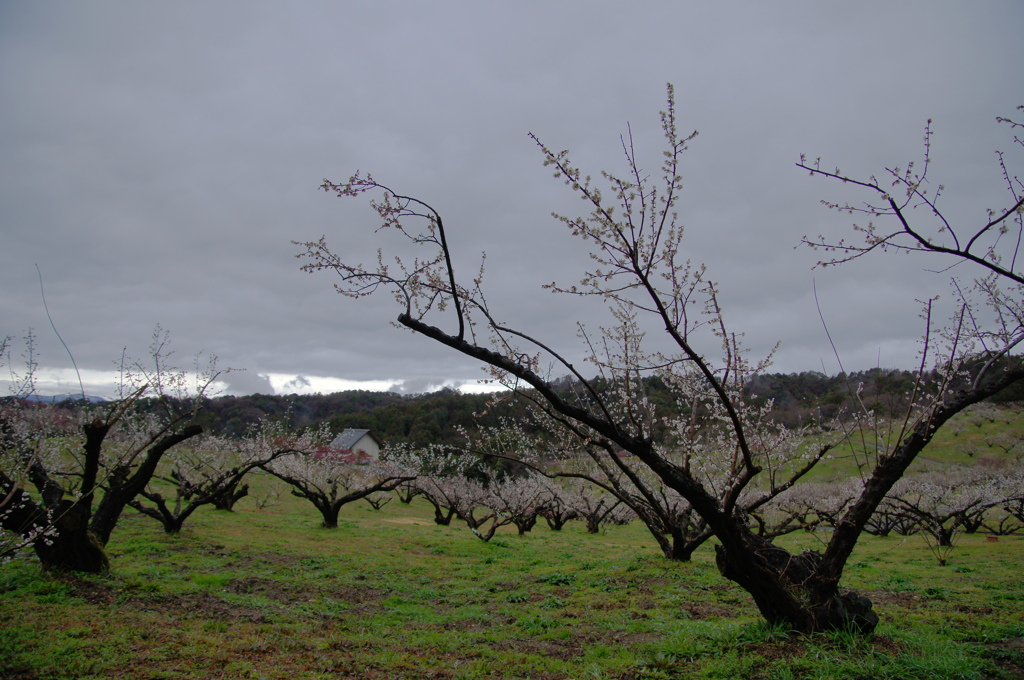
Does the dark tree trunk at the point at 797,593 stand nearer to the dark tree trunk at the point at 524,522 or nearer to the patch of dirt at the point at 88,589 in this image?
the patch of dirt at the point at 88,589

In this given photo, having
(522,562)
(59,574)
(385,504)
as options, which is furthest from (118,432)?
(522,562)

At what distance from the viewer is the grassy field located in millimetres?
4730

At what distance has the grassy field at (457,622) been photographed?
473cm

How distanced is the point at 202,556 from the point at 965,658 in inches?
536

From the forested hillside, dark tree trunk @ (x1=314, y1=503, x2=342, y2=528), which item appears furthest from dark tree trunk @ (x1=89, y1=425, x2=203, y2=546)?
the forested hillside

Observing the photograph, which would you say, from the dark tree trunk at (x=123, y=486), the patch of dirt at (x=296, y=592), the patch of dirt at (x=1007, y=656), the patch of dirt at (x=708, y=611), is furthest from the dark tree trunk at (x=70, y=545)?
the patch of dirt at (x=1007, y=656)

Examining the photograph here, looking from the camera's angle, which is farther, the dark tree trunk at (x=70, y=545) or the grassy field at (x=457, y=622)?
the dark tree trunk at (x=70, y=545)

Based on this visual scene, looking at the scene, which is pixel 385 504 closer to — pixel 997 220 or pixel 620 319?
pixel 620 319

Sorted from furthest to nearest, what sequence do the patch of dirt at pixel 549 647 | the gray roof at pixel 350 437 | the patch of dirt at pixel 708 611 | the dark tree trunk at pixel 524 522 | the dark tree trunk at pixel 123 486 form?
the gray roof at pixel 350 437 < the dark tree trunk at pixel 524 522 < the dark tree trunk at pixel 123 486 < the patch of dirt at pixel 708 611 < the patch of dirt at pixel 549 647

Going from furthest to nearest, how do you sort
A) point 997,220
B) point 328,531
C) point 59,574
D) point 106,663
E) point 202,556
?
1. point 328,531
2. point 202,556
3. point 59,574
4. point 106,663
5. point 997,220

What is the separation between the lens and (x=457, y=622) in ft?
23.9

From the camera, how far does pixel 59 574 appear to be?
7.79 meters

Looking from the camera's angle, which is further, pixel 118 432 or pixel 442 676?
pixel 118 432

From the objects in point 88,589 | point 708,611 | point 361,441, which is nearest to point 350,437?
point 361,441
